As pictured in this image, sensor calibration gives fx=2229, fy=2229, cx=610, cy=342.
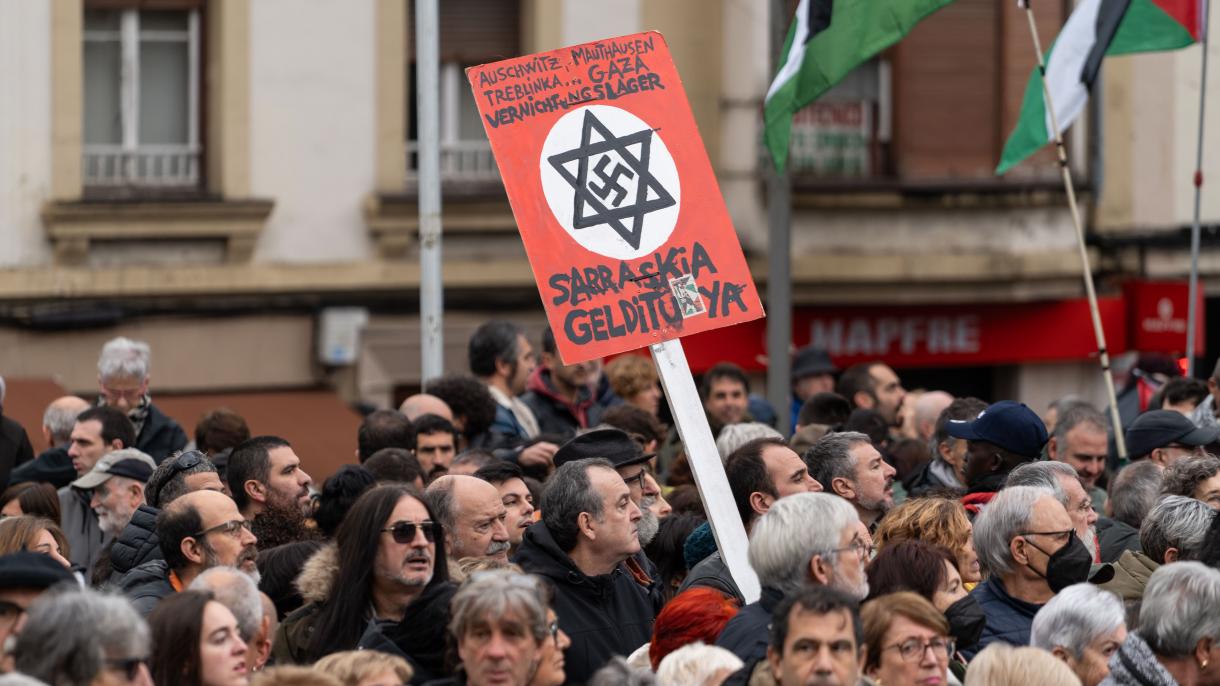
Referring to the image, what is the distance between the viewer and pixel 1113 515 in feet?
29.0

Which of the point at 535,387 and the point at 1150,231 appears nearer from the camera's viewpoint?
the point at 535,387

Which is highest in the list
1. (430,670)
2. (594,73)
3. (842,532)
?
(594,73)

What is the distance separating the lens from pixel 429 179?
12.2 metres

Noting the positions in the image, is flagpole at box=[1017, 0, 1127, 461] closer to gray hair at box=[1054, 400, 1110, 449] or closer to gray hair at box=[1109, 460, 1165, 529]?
gray hair at box=[1054, 400, 1110, 449]

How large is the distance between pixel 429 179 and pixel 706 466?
17.0 feet

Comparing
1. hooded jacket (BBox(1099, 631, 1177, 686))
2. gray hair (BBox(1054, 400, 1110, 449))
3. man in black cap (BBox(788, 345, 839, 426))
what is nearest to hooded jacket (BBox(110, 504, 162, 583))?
hooded jacket (BBox(1099, 631, 1177, 686))

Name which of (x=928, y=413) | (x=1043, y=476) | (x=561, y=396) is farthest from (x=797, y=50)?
(x=1043, y=476)

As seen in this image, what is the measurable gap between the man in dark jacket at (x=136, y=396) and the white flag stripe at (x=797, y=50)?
3.46 m

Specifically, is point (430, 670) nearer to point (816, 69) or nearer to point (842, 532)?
point (842, 532)

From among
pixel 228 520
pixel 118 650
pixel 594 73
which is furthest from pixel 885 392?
pixel 118 650

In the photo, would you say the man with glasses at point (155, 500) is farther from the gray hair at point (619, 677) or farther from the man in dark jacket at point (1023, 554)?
the man in dark jacket at point (1023, 554)

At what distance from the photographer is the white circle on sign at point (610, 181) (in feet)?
24.9

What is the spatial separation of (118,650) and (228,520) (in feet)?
6.29

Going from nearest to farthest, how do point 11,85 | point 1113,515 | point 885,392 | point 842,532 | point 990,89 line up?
point 842,532 < point 1113,515 < point 885,392 < point 11,85 < point 990,89
